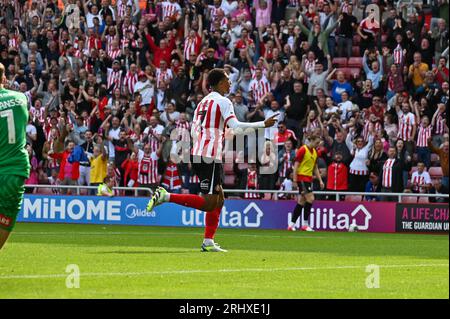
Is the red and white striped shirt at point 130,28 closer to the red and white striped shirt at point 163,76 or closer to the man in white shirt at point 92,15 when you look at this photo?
the man in white shirt at point 92,15

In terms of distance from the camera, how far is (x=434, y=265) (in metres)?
14.9

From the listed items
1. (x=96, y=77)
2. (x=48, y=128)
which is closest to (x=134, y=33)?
(x=96, y=77)

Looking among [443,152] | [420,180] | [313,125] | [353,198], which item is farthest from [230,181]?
[443,152]

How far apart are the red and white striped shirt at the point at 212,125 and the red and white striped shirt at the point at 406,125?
38.3 feet

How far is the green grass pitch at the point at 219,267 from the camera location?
10708mm

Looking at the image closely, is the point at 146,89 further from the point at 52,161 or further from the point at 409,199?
the point at 409,199

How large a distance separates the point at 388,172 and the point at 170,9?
9.02 m

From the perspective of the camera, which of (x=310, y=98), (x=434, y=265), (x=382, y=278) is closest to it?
(x=382, y=278)

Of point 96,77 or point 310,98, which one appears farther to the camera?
point 96,77

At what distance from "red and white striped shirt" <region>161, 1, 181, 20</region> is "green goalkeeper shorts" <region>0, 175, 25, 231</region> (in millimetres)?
21639

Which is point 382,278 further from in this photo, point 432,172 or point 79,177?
point 79,177

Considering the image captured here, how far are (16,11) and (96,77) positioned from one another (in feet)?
15.0

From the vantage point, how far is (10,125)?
11102mm

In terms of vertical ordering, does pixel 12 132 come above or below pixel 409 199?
above
